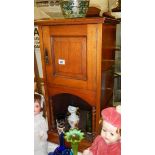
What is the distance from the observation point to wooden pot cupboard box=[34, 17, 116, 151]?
49.1 inches

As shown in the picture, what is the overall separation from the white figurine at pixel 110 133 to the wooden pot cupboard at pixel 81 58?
0.59 ft

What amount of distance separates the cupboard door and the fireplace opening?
188 mm

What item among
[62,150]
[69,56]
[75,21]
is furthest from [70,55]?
[62,150]

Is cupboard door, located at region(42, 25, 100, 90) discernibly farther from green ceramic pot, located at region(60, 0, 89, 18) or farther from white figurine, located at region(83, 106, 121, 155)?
white figurine, located at region(83, 106, 121, 155)

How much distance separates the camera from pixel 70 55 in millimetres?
1352

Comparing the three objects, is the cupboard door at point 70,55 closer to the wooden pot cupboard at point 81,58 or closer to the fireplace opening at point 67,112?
the wooden pot cupboard at point 81,58

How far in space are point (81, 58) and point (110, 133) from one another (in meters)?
0.44

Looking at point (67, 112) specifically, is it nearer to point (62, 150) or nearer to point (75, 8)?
point (62, 150)
